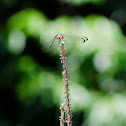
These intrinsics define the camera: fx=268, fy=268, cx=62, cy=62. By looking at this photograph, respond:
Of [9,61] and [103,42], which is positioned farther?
[9,61]

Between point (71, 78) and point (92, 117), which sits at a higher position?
point (71, 78)

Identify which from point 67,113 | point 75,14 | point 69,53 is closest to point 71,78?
point 69,53

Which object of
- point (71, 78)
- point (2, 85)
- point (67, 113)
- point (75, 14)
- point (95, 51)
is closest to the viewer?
point (67, 113)

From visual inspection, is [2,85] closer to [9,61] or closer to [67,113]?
[9,61]

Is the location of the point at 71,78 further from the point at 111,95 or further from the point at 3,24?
the point at 3,24

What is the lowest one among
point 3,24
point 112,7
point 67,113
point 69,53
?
point 67,113

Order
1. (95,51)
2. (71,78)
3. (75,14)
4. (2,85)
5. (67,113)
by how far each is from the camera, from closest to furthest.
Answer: (67,113), (95,51), (71,78), (75,14), (2,85)

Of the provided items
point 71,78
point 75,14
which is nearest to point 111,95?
point 71,78
